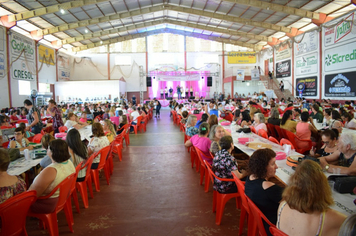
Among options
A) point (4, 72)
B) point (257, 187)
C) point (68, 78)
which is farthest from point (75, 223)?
point (68, 78)

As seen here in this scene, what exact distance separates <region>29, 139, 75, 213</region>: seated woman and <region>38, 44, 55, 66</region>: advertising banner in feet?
53.2

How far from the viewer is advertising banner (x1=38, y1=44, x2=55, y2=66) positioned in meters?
16.1

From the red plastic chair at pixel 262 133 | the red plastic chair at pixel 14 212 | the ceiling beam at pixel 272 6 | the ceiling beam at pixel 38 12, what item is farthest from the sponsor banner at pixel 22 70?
the red plastic chair at pixel 14 212

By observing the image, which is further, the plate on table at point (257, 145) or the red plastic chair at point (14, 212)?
the plate on table at point (257, 145)

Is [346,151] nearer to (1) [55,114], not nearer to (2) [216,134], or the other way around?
(2) [216,134]

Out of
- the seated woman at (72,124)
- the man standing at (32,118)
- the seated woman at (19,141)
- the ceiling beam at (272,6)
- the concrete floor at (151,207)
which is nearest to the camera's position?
the concrete floor at (151,207)

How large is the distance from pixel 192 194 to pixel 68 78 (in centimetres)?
2101

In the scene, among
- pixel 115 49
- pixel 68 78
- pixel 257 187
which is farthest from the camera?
pixel 115 49

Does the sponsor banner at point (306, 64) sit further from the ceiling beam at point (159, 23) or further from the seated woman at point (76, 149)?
the seated woman at point (76, 149)

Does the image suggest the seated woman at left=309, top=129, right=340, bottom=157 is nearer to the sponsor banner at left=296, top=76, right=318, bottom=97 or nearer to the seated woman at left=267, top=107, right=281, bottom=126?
the seated woman at left=267, top=107, right=281, bottom=126

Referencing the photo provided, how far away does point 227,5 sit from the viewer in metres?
14.5

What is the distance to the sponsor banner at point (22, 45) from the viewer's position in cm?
1298

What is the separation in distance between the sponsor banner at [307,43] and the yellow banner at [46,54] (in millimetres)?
16970

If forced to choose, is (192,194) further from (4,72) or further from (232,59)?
(232,59)
